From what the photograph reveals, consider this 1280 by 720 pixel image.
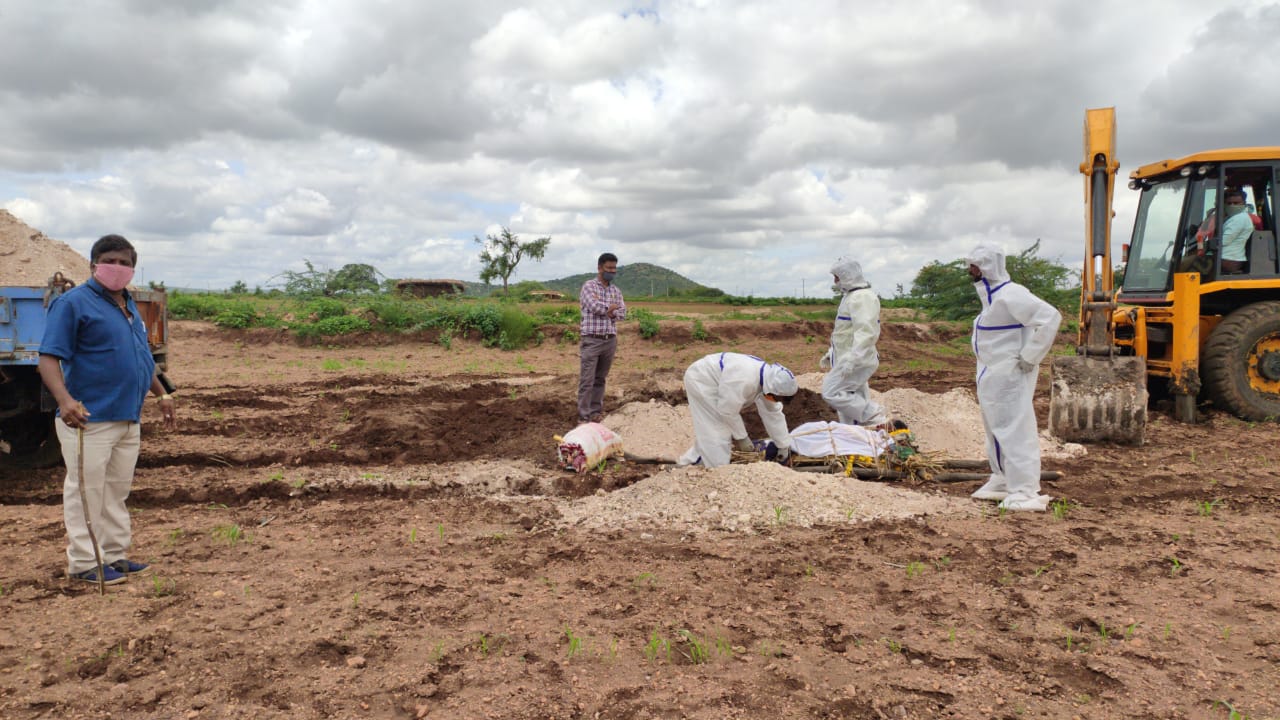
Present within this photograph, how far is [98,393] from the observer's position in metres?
3.80

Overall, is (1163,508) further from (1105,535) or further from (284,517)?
(284,517)

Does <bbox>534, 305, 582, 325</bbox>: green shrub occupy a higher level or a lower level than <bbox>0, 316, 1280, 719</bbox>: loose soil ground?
higher

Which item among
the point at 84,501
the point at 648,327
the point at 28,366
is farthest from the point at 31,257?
the point at 648,327

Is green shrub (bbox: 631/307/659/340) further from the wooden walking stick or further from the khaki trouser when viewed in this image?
the wooden walking stick

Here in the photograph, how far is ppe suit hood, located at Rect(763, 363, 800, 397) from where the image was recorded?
18.4ft

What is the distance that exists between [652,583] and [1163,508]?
12.3 ft

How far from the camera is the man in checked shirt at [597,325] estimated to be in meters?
7.50

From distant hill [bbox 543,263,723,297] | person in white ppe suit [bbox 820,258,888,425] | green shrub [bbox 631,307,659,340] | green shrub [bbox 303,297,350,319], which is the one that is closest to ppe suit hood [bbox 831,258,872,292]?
person in white ppe suit [bbox 820,258,888,425]

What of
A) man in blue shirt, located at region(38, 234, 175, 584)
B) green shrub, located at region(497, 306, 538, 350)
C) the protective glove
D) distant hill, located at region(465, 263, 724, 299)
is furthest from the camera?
distant hill, located at region(465, 263, 724, 299)

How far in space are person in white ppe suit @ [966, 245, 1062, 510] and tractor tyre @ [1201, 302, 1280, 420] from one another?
4190mm

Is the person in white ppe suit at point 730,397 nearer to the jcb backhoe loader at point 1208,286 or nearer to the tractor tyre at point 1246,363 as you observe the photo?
the jcb backhoe loader at point 1208,286

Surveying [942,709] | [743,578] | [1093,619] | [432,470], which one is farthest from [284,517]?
[1093,619]

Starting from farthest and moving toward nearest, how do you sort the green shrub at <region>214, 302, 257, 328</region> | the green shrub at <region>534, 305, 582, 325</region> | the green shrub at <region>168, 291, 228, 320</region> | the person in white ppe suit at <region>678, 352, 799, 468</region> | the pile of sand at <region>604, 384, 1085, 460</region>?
the green shrub at <region>534, 305, 582, 325</region> → the green shrub at <region>168, 291, 228, 320</region> → the green shrub at <region>214, 302, 257, 328</region> → the pile of sand at <region>604, 384, 1085, 460</region> → the person in white ppe suit at <region>678, 352, 799, 468</region>

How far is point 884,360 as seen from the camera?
16.6 m
